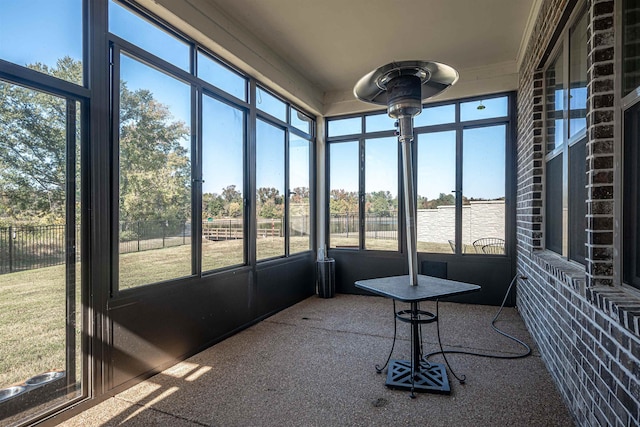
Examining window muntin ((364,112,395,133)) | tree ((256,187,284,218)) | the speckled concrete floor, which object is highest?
window muntin ((364,112,395,133))

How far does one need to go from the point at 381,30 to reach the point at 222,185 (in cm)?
229

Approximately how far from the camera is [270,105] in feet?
14.2

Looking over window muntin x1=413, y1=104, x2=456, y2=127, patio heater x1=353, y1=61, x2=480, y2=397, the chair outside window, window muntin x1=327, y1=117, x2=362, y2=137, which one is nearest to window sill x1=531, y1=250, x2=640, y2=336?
patio heater x1=353, y1=61, x2=480, y2=397

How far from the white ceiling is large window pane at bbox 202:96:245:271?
95 cm

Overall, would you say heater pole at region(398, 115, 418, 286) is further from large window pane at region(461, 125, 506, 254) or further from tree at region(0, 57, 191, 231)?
large window pane at region(461, 125, 506, 254)

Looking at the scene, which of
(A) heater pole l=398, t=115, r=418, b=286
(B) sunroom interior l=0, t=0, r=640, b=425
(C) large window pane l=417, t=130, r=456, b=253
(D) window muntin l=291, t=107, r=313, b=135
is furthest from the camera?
(D) window muntin l=291, t=107, r=313, b=135

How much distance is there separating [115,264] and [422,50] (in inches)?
151

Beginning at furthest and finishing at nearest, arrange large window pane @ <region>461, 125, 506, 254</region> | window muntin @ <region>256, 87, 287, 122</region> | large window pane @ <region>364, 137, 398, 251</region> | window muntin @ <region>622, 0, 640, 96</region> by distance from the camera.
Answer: large window pane @ <region>364, 137, 398, 251</region>, large window pane @ <region>461, 125, 506, 254</region>, window muntin @ <region>256, 87, 287, 122</region>, window muntin @ <region>622, 0, 640, 96</region>

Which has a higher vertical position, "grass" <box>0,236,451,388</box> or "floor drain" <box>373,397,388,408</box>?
"grass" <box>0,236,451,388</box>

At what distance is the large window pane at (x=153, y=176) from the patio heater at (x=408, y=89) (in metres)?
1.59

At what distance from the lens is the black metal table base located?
92.7 inches

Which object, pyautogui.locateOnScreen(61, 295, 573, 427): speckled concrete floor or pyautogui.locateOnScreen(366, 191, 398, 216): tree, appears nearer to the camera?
pyautogui.locateOnScreen(61, 295, 573, 427): speckled concrete floor

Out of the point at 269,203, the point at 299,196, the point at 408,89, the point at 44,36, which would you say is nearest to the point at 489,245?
the point at 299,196

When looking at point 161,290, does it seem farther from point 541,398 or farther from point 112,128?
point 541,398
